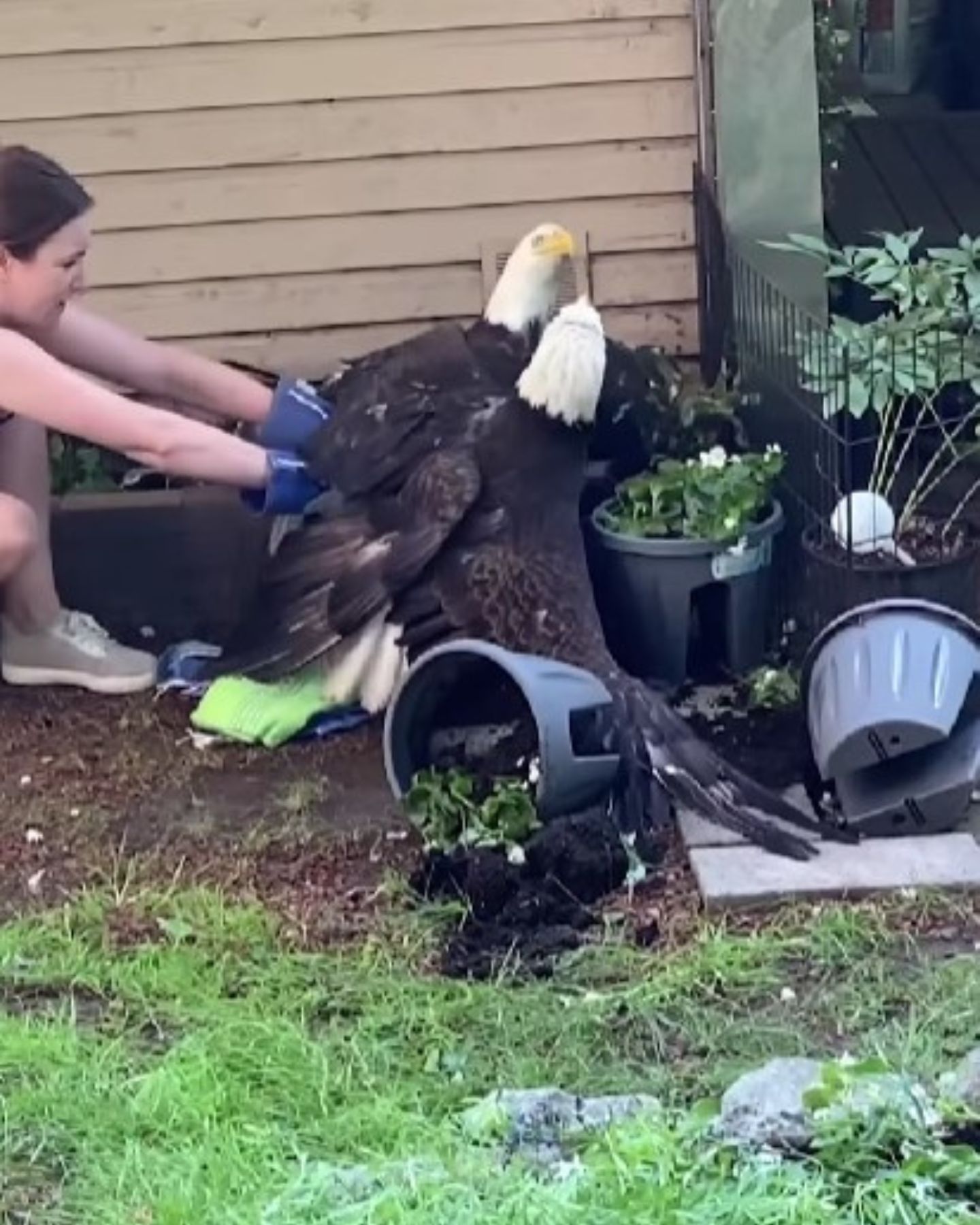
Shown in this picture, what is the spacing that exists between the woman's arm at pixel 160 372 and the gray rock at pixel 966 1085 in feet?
8.93

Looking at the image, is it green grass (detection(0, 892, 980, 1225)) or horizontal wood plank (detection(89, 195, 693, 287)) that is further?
horizontal wood plank (detection(89, 195, 693, 287))

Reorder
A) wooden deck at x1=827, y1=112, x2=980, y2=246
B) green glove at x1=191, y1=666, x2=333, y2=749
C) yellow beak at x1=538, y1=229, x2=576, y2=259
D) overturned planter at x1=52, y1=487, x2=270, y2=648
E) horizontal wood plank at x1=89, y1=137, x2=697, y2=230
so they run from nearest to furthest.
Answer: green glove at x1=191, y1=666, x2=333, y2=749
yellow beak at x1=538, y1=229, x2=576, y2=259
overturned planter at x1=52, y1=487, x2=270, y2=648
horizontal wood plank at x1=89, y1=137, x2=697, y2=230
wooden deck at x1=827, y1=112, x2=980, y2=246

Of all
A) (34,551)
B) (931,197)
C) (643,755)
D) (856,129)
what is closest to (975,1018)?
(643,755)

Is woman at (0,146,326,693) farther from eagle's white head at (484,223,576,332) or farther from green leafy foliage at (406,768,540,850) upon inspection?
green leafy foliage at (406,768,540,850)

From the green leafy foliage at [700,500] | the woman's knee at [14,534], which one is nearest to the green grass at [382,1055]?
the woman's knee at [14,534]

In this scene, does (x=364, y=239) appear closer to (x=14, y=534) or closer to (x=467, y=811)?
(x=14, y=534)

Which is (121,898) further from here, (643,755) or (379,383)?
(379,383)

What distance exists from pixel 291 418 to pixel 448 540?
2.15 feet

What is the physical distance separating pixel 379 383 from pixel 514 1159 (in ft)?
8.42

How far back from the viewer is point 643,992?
361cm

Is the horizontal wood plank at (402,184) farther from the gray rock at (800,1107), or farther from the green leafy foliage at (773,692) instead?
the gray rock at (800,1107)

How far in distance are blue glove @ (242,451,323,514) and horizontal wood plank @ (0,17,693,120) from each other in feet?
4.48

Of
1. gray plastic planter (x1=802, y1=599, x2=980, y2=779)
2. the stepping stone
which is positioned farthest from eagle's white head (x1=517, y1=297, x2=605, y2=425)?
the stepping stone

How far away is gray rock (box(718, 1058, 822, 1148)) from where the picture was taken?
2.80 m
